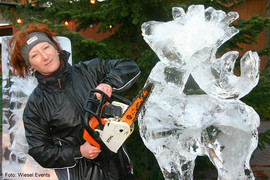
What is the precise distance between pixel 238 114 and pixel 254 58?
32 cm

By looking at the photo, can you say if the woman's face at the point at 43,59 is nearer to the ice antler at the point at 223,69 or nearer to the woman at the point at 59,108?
the woman at the point at 59,108

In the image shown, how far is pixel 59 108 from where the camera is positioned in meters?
1.57

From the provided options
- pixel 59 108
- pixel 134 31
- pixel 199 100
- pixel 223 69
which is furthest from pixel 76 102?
pixel 134 31

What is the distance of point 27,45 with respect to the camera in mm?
1556

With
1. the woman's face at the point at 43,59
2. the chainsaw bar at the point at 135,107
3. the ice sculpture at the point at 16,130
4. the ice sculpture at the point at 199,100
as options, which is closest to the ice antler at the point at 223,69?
the ice sculpture at the point at 199,100

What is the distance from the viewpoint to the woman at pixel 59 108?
5.07 feet

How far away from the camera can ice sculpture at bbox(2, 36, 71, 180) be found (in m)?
2.44

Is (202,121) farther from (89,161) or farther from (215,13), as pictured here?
(89,161)

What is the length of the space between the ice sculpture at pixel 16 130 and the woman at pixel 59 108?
0.80 m

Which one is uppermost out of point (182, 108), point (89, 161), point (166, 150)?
point (182, 108)

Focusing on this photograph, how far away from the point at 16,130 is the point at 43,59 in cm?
129

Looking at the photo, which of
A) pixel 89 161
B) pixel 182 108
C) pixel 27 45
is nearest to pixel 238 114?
pixel 182 108

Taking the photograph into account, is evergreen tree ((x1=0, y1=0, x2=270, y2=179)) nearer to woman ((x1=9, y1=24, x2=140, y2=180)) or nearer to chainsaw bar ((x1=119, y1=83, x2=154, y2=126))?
woman ((x1=9, y1=24, x2=140, y2=180))

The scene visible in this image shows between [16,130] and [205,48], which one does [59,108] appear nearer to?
[205,48]
